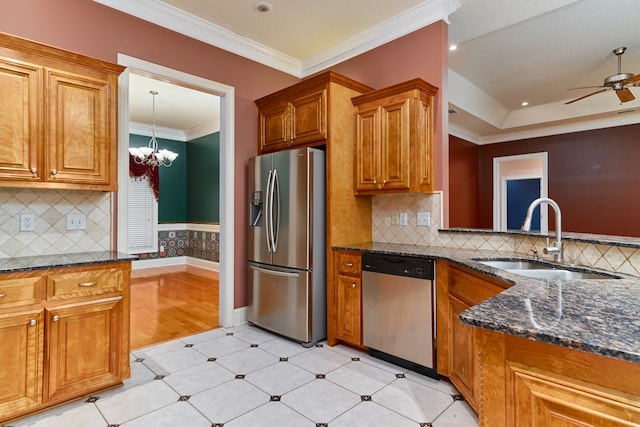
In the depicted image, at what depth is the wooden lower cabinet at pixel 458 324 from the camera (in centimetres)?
→ 197

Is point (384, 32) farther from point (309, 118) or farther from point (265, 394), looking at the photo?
point (265, 394)

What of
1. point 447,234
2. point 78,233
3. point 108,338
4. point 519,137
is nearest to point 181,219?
point 78,233

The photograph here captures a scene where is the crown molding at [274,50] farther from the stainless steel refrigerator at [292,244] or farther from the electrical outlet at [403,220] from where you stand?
the electrical outlet at [403,220]

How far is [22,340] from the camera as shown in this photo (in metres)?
1.94

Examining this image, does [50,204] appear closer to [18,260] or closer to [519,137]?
[18,260]

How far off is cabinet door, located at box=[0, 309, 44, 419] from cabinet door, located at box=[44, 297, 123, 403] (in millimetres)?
47

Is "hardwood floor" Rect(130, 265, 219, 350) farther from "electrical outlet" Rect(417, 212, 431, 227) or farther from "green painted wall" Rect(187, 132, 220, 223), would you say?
"electrical outlet" Rect(417, 212, 431, 227)

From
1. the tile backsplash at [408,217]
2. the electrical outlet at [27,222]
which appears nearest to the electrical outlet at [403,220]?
the tile backsplash at [408,217]

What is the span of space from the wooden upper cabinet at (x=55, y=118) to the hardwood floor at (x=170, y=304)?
64.9 inches

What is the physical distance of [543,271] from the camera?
1.98 metres

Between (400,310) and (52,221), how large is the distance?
2.69 meters

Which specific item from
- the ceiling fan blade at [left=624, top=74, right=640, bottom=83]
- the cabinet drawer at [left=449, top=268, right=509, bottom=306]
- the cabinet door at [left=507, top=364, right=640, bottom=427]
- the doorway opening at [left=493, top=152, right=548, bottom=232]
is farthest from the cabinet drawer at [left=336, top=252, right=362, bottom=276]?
the doorway opening at [left=493, top=152, right=548, bottom=232]

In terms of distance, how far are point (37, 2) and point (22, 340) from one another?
2378 mm

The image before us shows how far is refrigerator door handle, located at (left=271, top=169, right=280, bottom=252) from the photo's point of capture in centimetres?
325
